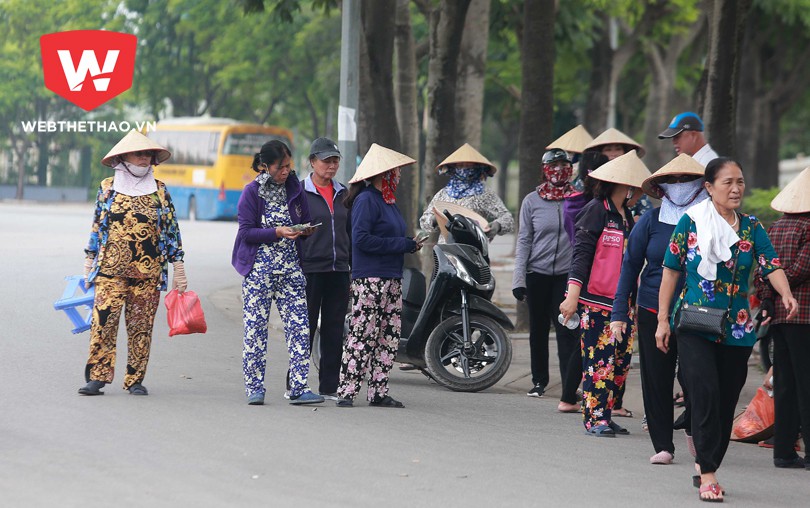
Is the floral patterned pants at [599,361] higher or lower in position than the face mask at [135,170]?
lower

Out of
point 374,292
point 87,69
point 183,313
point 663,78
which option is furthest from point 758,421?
point 87,69

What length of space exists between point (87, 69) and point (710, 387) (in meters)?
32.0

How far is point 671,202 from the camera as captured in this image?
7285 mm

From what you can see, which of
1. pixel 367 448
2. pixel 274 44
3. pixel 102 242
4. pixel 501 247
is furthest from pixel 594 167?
pixel 274 44

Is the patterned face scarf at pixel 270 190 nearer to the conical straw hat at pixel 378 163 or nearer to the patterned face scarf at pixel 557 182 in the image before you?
the conical straw hat at pixel 378 163

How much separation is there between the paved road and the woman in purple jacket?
0.25 meters

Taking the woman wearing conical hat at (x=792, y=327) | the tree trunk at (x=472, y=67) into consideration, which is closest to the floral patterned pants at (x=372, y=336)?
the woman wearing conical hat at (x=792, y=327)

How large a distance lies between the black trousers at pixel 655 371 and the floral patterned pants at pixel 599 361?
0.93 metres

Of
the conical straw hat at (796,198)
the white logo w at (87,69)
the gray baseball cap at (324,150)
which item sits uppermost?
the white logo w at (87,69)

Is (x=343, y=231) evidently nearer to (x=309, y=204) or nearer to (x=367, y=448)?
(x=309, y=204)

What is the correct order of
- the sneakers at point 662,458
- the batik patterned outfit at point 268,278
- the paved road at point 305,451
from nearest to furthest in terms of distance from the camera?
1. the paved road at point 305,451
2. the sneakers at point 662,458
3. the batik patterned outfit at point 268,278

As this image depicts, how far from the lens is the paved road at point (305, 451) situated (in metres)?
6.24

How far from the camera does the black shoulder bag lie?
6465mm

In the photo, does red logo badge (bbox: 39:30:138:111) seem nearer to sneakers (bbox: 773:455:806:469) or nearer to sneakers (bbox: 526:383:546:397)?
sneakers (bbox: 526:383:546:397)
